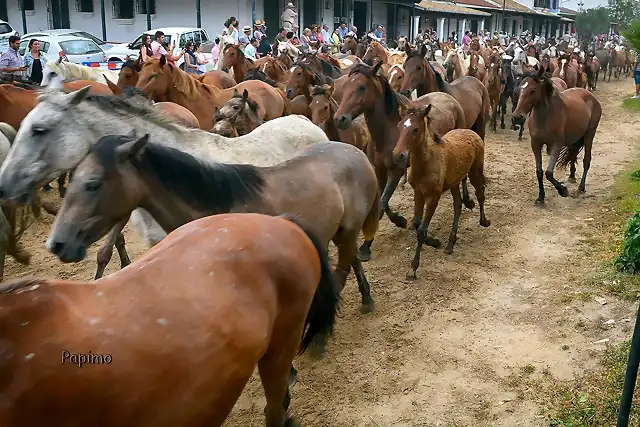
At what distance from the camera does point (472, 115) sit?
999 centimetres

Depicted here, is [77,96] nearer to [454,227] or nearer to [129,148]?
[129,148]

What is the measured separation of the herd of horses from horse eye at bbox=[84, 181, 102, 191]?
0.02 meters

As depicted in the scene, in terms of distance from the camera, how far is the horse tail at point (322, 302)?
306 cm

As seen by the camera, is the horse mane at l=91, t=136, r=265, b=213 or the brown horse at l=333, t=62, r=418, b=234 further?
the brown horse at l=333, t=62, r=418, b=234

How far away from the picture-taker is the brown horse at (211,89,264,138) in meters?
6.52

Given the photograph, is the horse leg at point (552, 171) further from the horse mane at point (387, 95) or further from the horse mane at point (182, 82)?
the horse mane at point (182, 82)

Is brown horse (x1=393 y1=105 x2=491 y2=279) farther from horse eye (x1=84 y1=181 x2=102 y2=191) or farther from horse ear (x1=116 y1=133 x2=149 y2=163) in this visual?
horse eye (x1=84 y1=181 x2=102 y2=191)

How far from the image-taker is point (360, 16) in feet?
111

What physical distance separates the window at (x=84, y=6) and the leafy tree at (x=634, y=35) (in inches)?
1069

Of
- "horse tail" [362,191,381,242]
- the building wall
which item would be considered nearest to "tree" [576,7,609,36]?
the building wall

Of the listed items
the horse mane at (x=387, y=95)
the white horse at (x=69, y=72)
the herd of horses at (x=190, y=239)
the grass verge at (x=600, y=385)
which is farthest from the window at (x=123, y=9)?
the grass verge at (x=600, y=385)

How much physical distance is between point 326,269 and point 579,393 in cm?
208

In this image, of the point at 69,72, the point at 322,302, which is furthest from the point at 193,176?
the point at 69,72

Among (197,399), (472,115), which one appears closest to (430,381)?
(197,399)
